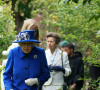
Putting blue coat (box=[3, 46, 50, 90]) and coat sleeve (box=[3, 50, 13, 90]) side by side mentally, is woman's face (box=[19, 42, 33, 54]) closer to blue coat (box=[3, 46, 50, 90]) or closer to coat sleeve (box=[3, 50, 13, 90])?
blue coat (box=[3, 46, 50, 90])

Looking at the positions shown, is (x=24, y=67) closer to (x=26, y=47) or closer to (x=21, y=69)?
(x=21, y=69)

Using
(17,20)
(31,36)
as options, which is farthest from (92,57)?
(17,20)

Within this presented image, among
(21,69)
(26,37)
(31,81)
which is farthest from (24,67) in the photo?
(26,37)

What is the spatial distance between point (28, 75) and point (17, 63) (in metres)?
0.25

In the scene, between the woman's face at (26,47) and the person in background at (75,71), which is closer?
the woman's face at (26,47)

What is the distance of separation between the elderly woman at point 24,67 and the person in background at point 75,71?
387cm

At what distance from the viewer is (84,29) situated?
1172cm

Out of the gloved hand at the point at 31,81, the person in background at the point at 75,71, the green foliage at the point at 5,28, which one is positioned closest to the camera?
the gloved hand at the point at 31,81

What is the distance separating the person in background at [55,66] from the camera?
8.27 meters

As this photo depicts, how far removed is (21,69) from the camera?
581cm

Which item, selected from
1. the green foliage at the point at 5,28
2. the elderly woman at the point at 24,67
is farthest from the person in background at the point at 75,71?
the elderly woman at the point at 24,67

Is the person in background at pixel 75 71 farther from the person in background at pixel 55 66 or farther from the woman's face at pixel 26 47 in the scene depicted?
the woman's face at pixel 26 47

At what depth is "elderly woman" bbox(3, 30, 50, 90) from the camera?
5785mm

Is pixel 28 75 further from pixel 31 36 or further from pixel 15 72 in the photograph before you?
pixel 31 36
